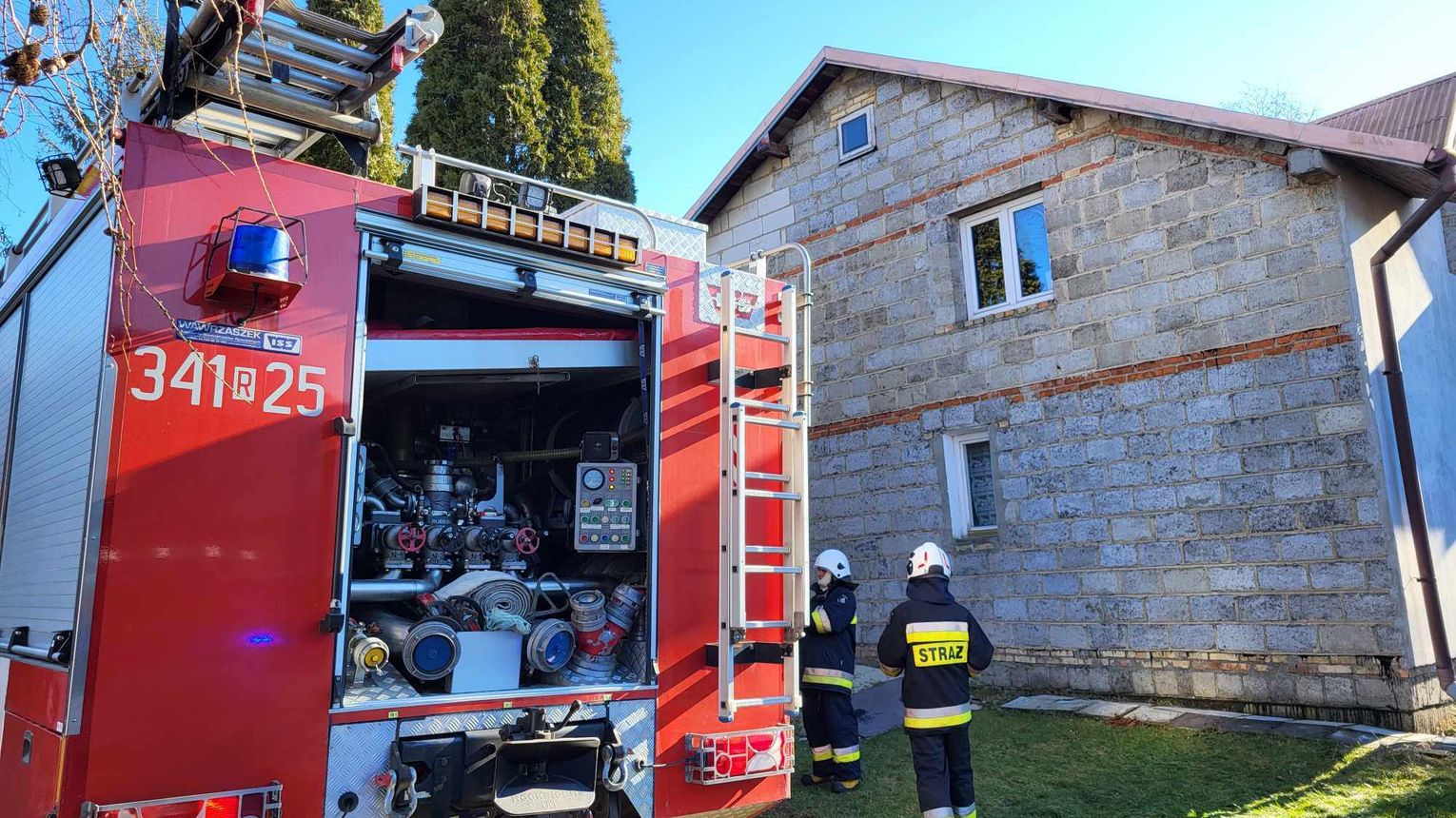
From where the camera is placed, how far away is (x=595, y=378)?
495cm

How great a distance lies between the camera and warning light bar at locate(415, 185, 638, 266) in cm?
382

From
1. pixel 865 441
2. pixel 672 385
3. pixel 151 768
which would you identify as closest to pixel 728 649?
pixel 672 385

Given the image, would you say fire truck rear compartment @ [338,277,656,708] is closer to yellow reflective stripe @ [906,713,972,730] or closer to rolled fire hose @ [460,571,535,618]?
rolled fire hose @ [460,571,535,618]

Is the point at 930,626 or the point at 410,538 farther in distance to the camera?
the point at 930,626

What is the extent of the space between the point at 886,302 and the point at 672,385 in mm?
6689

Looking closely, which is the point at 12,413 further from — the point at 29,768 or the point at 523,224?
the point at 523,224

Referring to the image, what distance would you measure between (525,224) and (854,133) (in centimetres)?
821

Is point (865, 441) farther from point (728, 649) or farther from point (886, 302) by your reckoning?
point (728, 649)

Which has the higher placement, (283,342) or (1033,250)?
(1033,250)

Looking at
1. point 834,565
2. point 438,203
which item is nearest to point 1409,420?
point 834,565

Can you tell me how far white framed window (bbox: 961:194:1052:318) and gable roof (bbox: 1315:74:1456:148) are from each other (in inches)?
105

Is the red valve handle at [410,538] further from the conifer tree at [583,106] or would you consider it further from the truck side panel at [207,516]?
the conifer tree at [583,106]

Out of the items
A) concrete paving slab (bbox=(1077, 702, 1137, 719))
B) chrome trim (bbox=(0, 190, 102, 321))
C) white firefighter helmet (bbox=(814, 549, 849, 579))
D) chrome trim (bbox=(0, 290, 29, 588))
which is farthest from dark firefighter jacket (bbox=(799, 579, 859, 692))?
chrome trim (bbox=(0, 190, 102, 321))

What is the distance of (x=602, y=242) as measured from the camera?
167 inches
